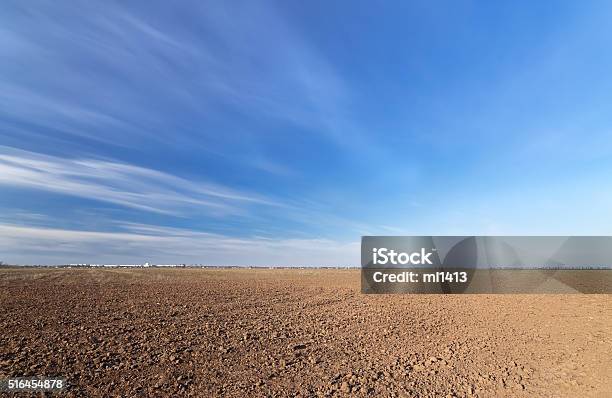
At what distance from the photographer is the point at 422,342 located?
34.5 ft

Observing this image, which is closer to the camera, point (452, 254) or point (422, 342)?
point (422, 342)

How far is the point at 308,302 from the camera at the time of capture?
16.7 m

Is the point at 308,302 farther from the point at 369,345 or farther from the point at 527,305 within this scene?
the point at 527,305

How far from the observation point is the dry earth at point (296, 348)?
7246 mm

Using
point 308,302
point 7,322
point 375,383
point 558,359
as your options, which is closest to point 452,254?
point 308,302

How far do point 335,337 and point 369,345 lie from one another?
3.60 ft

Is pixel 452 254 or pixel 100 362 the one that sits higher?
pixel 452 254

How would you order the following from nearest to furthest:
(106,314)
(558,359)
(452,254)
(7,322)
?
1. (558,359)
2. (7,322)
3. (106,314)
4. (452,254)

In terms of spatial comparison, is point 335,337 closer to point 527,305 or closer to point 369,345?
point 369,345

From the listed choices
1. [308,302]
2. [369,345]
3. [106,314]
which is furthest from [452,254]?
[106,314]

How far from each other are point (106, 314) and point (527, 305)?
18724 millimetres

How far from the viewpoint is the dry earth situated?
7246 millimetres

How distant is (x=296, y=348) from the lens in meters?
9.45

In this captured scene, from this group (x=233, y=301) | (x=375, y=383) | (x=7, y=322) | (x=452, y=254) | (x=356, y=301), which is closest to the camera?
(x=375, y=383)
